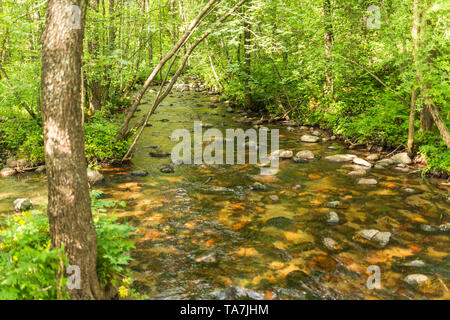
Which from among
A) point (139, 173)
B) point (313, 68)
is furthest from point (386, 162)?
point (139, 173)

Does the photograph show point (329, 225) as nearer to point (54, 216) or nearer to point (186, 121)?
point (54, 216)

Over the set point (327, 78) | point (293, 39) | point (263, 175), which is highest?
point (293, 39)

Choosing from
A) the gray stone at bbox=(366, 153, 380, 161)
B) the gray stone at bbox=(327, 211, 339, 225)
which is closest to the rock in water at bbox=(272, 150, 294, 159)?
the gray stone at bbox=(366, 153, 380, 161)

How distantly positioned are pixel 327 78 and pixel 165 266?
1169 cm

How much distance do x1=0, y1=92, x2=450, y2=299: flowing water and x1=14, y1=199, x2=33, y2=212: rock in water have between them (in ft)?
0.91

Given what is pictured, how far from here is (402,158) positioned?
9.90m

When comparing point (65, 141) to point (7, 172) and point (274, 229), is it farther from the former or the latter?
point (7, 172)

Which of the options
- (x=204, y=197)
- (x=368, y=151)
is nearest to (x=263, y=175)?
(x=204, y=197)

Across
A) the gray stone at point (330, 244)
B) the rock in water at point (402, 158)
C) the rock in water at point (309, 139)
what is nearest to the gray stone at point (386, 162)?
the rock in water at point (402, 158)

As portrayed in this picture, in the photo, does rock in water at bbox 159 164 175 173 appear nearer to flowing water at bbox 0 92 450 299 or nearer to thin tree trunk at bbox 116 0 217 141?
flowing water at bbox 0 92 450 299

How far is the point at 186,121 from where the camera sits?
1677 cm

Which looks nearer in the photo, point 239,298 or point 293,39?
point 239,298

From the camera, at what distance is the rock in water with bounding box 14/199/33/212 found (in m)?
6.91

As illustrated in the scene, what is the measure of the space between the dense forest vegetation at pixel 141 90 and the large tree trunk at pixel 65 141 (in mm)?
10
